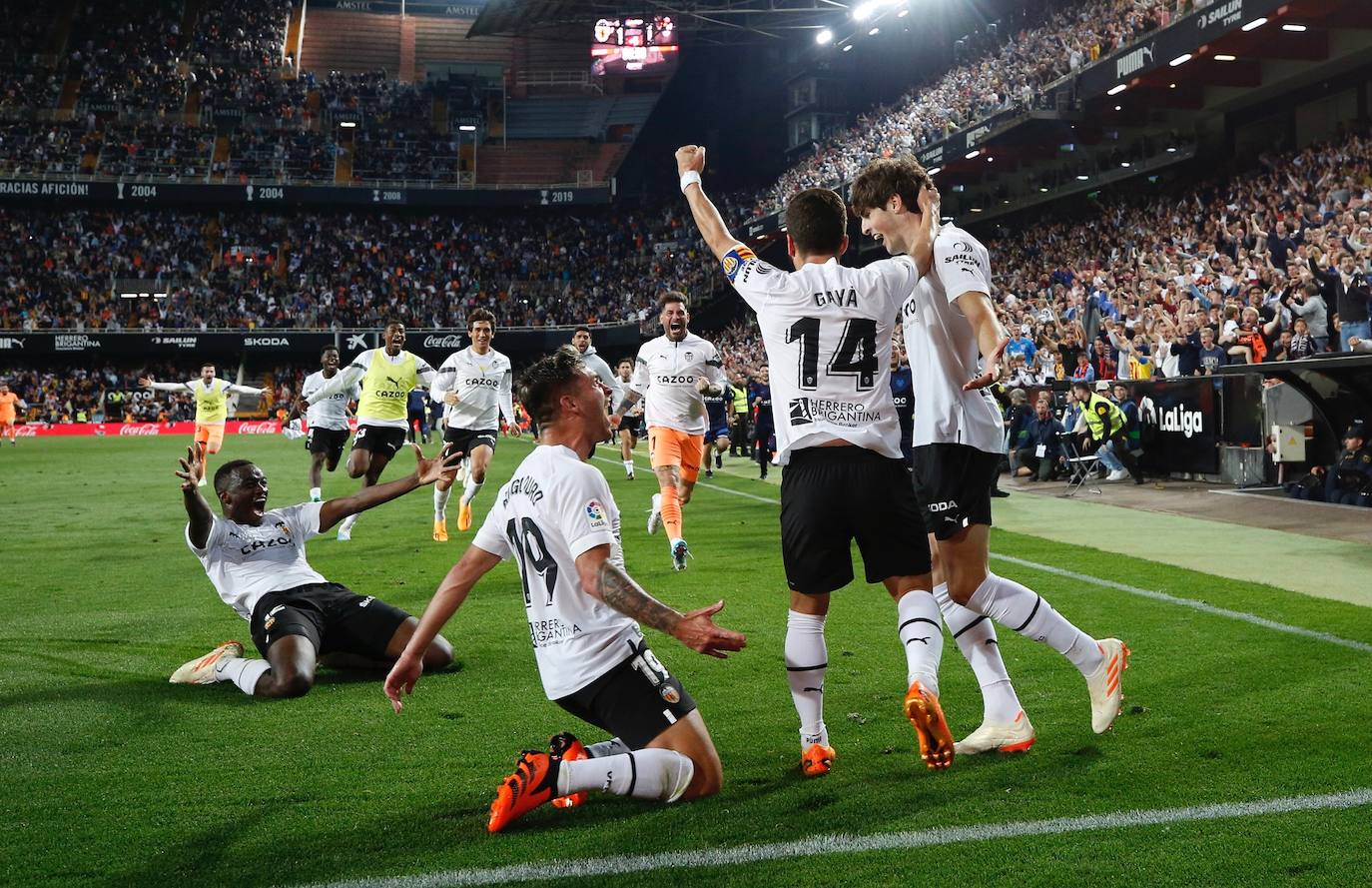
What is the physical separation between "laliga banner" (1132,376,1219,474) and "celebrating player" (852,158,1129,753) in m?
12.2

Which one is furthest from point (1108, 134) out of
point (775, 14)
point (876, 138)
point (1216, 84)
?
point (775, 14)

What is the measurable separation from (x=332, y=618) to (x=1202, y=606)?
5.48 m

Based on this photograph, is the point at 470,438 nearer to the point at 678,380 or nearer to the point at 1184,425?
the point at 678,380

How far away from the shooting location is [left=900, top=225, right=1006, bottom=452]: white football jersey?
463 centimetres

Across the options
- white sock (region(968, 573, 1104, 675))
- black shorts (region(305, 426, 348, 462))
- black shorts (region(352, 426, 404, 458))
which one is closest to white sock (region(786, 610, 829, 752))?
white sock (region(968, 573, 1104, 675))

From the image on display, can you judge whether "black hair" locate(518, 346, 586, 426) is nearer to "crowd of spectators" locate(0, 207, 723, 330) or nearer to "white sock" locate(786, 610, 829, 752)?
"white sock" locate(786, 610, 829, 752)

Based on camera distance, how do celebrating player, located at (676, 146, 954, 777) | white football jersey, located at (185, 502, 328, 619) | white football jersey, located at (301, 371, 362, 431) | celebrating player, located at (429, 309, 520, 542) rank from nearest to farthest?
celebrating player, located at (676, 146, 954, 777), white football jersey, located at (185, 502, 328, 619), celebrating player, located at (429, 309, 520, 542), white football jersey, located at (301, 371, 362, 431)

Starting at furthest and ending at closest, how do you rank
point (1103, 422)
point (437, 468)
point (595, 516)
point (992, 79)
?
1. point (992, 79)
2. point (1103, 422)
3. point (437, 468)
4. point (595, 516)

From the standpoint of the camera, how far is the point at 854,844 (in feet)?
12.0

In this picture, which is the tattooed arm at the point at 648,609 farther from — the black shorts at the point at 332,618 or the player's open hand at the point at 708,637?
the black shorts at the point at 332,618

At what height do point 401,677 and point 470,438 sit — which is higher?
point 470,438

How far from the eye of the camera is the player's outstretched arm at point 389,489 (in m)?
4.94

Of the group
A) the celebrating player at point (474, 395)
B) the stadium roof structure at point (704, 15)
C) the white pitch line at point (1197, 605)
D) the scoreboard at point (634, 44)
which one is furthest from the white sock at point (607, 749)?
the scoreboard at point (634, 44)

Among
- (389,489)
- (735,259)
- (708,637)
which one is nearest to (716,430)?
(389,489)
